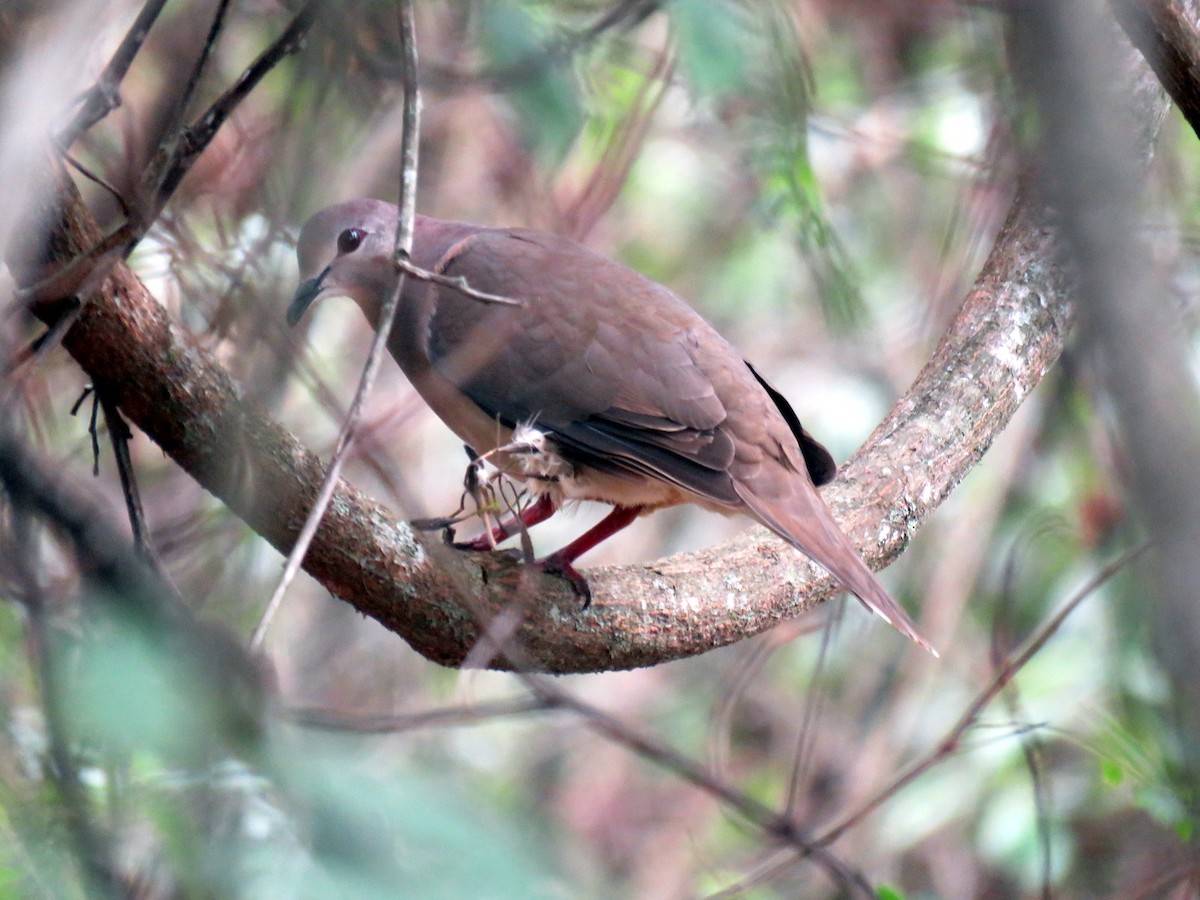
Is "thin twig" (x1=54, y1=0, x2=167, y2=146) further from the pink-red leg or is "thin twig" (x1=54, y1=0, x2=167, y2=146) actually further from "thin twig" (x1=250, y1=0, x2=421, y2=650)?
the pink-red leg

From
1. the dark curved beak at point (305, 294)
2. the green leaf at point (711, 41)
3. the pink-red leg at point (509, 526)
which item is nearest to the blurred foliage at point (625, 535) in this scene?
the green leaf at point (711, 41)

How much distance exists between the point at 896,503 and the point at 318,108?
211cm

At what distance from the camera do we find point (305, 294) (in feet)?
12.3

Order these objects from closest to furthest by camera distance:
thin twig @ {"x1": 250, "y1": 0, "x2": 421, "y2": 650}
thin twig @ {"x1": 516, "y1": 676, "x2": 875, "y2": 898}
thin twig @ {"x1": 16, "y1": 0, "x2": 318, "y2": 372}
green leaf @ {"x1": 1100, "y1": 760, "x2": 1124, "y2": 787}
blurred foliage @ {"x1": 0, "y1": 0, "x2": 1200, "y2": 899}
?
blurred foliage @ {"x1": 0, "y1": 0, "x2": 1200, "y2": 899}
thin twig @ {"x1": 516, "y1": 676, "x2": 875, "y2": 898}
thin twig @ {"x1": 250, "y1": 0, "x2": 421, "y2": 650}
thin twig @ {"x1": 16, "y1": 0, "x2": 318, "y2": 372}
green leaf @ {"x1": 1100, "y1": 760, "x2": 1124, "y2": 787}

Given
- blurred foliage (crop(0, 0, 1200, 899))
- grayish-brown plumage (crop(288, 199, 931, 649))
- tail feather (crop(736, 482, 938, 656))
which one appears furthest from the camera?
grayish-brown plumage (crop(288, 199, 931, 649))

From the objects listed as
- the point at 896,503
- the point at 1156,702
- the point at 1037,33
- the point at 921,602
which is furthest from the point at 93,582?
the point at 921,602

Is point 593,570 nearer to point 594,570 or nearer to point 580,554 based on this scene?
point 594,570

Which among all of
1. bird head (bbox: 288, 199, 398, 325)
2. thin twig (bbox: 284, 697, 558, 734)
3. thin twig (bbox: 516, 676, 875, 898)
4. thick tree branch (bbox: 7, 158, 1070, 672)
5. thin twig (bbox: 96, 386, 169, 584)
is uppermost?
bird head (bbox: 288, 199, 398, 325)

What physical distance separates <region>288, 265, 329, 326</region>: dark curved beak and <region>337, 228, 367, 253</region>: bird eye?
82 millimetres

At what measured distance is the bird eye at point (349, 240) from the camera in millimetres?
3889

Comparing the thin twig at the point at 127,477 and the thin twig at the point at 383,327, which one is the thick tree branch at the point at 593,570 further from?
the thin twig at the point at 383,327

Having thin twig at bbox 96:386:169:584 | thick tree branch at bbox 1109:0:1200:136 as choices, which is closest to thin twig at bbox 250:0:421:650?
thin twig at bbox 96:386:169:584

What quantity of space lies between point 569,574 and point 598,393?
1.94ft

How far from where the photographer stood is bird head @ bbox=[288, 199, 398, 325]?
12.7ft
